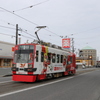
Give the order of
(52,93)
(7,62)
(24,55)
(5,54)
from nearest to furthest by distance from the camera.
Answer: (52,93) → (24,55) → (5,54) → (7,62)

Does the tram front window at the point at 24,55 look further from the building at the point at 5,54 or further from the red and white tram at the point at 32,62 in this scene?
the building at the point at 5,54

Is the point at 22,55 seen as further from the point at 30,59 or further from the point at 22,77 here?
the point at 22,77

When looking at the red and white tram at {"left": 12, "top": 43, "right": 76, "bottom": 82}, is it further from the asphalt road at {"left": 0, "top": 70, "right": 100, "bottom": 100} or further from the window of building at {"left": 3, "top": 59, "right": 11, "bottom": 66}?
the window of building at {"left": 3, "top": 59, "right": 11, "bottom": 66}

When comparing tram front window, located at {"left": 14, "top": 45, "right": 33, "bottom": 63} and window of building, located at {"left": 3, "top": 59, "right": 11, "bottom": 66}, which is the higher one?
tram front window, located at {"left": 14, "top": 45, "right": 33, "bottom": 63}

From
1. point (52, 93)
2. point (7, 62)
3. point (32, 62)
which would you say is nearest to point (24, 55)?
point (32, 62)

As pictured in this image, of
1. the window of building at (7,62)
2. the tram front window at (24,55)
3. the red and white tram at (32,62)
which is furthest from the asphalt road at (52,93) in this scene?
the window of building at (7,62)

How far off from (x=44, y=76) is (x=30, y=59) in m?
2.04

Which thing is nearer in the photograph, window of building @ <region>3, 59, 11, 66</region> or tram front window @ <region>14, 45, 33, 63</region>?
tram front window @ <region>14, 45, 33, 63</region>

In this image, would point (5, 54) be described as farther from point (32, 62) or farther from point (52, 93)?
point (52, 93)

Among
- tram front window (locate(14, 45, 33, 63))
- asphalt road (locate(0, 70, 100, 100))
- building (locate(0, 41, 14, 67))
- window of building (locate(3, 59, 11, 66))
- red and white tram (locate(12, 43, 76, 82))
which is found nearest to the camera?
asphalt road (locate(0, 70, 100, 100))

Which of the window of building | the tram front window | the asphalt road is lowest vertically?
the asphalt road

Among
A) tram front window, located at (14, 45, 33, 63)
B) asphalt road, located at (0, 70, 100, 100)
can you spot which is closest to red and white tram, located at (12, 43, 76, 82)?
tram front window, located at (14, 45, 33, 63)

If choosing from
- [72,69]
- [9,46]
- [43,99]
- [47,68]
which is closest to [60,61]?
[47,68]

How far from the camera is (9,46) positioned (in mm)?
38156
